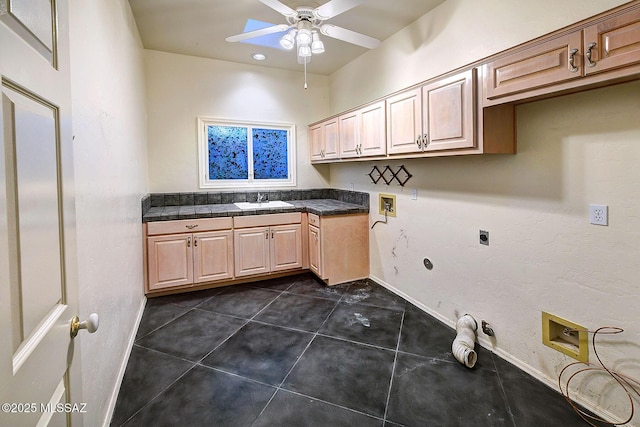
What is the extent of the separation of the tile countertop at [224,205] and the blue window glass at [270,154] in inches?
11.3

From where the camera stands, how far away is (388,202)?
3.43m

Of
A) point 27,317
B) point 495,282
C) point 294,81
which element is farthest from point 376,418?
point 294,81

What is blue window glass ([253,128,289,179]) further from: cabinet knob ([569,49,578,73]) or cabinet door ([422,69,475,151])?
cabinet knob ([569,49,578,73])

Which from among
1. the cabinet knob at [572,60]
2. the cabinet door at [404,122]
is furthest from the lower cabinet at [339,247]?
the cabinet knob at [572,60]

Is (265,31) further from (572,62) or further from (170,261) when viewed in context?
(170,261)

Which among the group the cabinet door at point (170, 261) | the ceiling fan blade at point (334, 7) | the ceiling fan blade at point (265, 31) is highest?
the ceiling fan blade at point (265, 31)

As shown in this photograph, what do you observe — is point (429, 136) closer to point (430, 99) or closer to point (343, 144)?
point (430, 99)

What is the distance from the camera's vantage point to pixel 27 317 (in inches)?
25.2

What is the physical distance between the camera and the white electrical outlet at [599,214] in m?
1.66

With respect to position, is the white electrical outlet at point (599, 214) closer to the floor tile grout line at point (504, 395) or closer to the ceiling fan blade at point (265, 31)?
the floor tile grout line at point (504, 395)

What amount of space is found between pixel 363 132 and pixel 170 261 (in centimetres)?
246

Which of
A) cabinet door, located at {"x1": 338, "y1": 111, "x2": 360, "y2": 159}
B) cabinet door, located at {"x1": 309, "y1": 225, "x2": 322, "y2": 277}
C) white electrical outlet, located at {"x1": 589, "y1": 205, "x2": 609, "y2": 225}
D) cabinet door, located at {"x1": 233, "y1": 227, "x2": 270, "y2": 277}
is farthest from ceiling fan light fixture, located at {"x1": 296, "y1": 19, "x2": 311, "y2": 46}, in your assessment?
white electrical outlet, located at {"x1": 589, "y1": 205, "x2": 609, "y2": 225}

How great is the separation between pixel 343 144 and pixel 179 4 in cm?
203

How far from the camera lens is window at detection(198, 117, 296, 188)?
13.3ft
